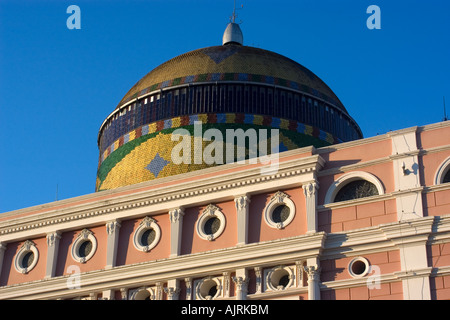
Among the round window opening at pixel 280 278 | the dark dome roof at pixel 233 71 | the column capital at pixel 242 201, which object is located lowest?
the round window opening at pixel 280 278

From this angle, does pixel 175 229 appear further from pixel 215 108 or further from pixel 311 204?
pixel 215 108

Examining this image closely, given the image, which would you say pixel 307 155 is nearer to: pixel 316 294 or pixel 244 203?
pixel 244 203

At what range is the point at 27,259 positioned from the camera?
31.5 m

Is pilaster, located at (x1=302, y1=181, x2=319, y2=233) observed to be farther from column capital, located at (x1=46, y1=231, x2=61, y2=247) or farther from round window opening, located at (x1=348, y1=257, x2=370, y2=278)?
column capital, located at (x1=46, y1=231, x2=61, y2=247)

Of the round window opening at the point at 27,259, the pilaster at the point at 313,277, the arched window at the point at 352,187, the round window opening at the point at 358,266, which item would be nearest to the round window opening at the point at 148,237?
the round window opening at the point at 27,259

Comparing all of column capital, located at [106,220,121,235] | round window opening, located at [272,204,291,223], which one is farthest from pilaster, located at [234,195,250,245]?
column capital, located at [106,220,121,235]

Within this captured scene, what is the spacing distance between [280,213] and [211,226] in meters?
2.39

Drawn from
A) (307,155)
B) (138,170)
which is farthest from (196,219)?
(138,170)

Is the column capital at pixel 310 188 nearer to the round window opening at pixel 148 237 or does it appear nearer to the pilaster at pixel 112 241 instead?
the round window opening at pixel 148 237

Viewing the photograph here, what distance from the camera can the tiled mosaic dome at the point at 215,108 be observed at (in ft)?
114

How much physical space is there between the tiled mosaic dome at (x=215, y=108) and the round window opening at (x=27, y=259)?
17.3 feet

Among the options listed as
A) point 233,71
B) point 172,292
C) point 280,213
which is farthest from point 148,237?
point 233,71

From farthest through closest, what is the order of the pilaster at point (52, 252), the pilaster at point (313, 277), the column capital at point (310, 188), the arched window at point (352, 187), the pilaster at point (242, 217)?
the pilaster at point (52, 252) < the pilaster at point (242, 217) < the column capital at point (310, 188) < the arched window at point (352, 187) < the pilaster at point (313, 277)

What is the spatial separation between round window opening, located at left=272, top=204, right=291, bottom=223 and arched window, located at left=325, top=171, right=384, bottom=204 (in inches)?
51.5
